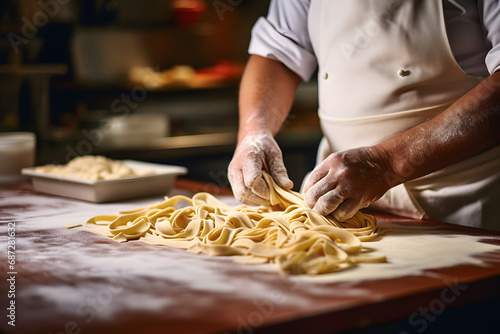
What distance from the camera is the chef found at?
58.7 inches

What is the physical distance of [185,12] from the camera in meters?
4.85

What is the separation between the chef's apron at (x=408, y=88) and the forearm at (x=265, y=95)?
10.6 inches

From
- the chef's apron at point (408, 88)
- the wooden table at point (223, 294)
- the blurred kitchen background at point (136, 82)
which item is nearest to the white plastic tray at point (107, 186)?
the wooden table at point (223, 294)

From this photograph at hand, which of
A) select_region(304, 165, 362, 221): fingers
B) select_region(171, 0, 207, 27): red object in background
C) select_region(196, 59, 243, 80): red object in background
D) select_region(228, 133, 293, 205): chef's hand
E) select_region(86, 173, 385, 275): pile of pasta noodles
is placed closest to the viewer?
select_region(86, 173, 385, 275): pile of pasta noodles

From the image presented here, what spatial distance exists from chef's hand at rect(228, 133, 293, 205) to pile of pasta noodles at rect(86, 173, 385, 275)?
0.04 m

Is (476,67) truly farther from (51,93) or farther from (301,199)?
(51,93)

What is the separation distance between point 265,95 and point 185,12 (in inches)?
120

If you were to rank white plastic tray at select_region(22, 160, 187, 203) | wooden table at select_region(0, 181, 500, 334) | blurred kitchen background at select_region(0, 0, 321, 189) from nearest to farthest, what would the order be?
wooden table at select_region(0, 181, 500, 334)
white plastic tray at select_region(22, 160, 187, 203)
blurred kitchen background at select_region(0, 0, 321, 189)

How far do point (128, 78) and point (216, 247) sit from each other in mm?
3776

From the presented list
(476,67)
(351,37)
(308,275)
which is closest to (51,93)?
(351,37)

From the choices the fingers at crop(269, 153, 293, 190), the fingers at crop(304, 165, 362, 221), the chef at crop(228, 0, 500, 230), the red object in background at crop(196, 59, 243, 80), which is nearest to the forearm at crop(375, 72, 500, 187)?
the chef at crop(228, 0, 500, 230)

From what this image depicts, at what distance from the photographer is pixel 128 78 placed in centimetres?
480

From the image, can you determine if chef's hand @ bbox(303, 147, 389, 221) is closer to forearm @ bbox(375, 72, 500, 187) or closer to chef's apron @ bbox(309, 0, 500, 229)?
forearm @ bbox(375, 72, 500, 187)

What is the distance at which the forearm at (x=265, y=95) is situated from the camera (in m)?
1.98
